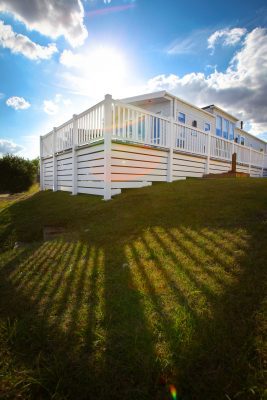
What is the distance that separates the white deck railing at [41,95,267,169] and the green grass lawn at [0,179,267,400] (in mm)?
3533

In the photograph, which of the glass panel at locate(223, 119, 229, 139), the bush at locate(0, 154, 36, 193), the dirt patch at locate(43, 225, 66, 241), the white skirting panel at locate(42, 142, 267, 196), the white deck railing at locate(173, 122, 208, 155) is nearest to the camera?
the dirt patch at locate(43, 225, 66, 241)

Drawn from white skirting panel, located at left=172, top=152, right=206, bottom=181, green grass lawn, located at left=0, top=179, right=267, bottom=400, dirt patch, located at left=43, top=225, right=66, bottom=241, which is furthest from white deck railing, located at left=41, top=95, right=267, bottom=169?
green grass lawn, located at left=0, top=179, right=267, bottom=400

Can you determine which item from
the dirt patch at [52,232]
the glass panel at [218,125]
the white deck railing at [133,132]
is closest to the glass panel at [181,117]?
the white deck railing at [133,132]

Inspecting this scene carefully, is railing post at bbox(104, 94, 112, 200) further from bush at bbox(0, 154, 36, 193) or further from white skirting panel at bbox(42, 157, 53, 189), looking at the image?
bush at bbox(0, 154, 36, 193)

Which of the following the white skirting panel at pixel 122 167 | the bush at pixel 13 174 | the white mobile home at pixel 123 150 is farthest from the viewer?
the bush at pixel 13 174

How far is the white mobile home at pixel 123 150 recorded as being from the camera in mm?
6043

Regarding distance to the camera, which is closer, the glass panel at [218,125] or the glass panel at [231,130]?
the glass panel at [218,125]

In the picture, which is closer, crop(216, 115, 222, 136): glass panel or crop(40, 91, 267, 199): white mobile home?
crop(40, 91, 267, 199): white mobile home

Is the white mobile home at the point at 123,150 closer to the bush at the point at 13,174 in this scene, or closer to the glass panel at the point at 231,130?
the bush at the point at 13,174

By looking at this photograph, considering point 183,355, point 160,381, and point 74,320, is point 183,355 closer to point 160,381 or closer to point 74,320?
point 160,381

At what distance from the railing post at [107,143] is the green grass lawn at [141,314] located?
2.26 meters

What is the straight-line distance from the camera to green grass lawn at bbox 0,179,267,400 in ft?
4.46

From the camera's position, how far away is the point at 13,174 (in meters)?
16.6

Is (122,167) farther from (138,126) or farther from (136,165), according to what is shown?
(138,126)
